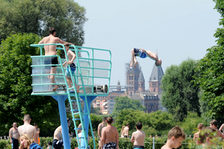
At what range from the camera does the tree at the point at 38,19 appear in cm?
5381

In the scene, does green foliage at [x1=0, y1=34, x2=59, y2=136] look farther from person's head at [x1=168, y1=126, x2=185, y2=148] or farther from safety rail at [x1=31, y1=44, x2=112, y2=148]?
person's head at [x1=168, y1=126, x2=185, y2=148]

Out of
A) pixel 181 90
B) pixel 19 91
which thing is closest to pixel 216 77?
pixel 19 91

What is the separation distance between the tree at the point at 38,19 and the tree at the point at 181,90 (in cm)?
3943

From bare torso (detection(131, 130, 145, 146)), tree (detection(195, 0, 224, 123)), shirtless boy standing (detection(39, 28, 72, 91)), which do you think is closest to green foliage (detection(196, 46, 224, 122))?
tree (detection(195, 0, 224, 123))

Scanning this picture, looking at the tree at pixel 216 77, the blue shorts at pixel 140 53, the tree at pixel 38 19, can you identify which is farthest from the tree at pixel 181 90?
the blue shorts at pixel 140 53

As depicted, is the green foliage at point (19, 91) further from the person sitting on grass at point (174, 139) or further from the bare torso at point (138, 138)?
the person sitting on grass at point (174, 139)

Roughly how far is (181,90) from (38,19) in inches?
1830

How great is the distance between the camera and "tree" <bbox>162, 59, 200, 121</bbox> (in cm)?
9506

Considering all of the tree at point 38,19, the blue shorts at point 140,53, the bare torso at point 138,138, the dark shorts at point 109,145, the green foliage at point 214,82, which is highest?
the tree at point 38,19

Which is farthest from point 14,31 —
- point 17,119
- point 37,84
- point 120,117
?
point 120,117

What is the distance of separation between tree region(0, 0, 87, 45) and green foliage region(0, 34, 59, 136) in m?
8.00

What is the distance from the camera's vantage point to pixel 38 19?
5594 centimetres

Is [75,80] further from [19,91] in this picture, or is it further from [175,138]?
[19,91]

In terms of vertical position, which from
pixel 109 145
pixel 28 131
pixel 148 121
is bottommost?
pixel 109 145
